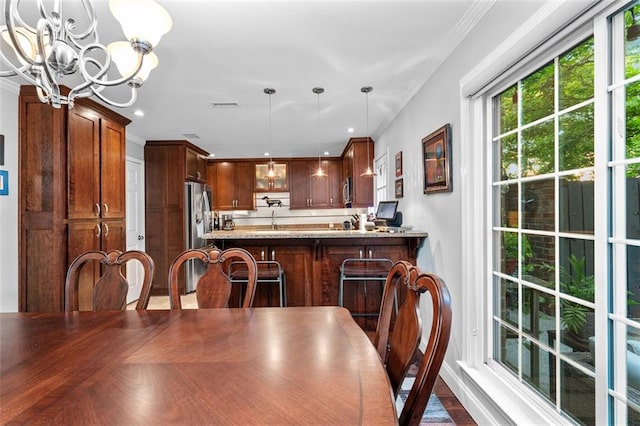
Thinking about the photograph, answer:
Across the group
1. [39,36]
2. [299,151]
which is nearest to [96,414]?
[39,36]

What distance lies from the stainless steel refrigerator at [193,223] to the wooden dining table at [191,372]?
3585mm

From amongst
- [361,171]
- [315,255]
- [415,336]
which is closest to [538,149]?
[415,336]

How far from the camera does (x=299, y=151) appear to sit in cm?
598

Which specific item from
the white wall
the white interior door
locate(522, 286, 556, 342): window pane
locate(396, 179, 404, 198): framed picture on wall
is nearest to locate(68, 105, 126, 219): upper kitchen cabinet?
the white wall

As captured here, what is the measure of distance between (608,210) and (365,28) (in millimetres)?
1628

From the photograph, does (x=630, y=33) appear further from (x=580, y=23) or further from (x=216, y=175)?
(x=216, y=175)

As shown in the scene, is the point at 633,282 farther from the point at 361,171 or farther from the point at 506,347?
the point at 361,171

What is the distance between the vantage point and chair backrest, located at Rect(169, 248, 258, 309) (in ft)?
5.52

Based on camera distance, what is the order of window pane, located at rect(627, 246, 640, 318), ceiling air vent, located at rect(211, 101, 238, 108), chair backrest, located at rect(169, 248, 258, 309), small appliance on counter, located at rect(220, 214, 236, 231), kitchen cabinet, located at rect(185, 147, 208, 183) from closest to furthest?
window pane, located at rect(627, 246, 640, 318) < chair backrest, located at rect(169, 248, 258, 309) < ceiling air vent, located at rect(211, 101, 238, 108) < kitchen cabinet, located at rect(185, 147, 208, 183) < small appliance on counter, located at rect(220, 214, 236, 231)

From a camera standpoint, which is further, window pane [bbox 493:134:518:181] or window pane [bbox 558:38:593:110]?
window pane [bbox 493:134:518:181]

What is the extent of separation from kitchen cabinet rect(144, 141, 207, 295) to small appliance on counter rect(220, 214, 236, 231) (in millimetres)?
1482

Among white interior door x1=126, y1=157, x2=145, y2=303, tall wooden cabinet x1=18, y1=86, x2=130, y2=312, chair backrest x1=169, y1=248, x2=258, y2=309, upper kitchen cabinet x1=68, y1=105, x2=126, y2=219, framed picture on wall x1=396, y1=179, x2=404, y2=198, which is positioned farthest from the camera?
white interior door x1=126, y1=157, x2=145, y2=303

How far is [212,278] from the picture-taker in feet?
5.70

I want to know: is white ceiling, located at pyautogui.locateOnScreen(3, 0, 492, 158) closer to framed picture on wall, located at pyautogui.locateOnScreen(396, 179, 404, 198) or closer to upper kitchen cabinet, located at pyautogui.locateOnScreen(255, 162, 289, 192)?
framed picture on wall, located at pyautogui.locateOnScreen(396, 179, 404, 198)
